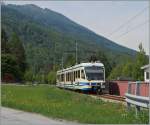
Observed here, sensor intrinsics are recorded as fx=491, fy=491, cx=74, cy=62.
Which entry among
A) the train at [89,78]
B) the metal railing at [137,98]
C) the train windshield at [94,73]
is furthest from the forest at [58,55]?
the metal railing at [137,98]

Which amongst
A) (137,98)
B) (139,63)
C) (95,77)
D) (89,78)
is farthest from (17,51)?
(137,98)

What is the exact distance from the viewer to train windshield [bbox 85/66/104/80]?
42725 mm

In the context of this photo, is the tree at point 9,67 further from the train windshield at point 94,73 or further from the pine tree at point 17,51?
the train windshield at point 94,73

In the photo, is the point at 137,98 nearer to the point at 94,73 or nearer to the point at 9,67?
the point at 94,73

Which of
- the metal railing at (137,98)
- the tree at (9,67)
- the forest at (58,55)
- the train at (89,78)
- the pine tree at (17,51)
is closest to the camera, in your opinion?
the metal railing at (137,98)

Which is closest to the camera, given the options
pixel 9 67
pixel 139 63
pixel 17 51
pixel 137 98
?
pixel 137 98

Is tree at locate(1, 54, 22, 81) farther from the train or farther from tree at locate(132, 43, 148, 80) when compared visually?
the train

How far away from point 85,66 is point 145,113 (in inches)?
1082

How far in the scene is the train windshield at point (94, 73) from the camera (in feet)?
140

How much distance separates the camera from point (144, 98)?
14320mm

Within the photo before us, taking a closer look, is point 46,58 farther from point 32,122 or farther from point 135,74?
point 32,122

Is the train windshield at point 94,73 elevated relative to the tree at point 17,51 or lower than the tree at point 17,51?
lower

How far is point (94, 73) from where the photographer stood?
43156 millimetres

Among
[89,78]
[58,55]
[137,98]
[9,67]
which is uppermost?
[58,55]
